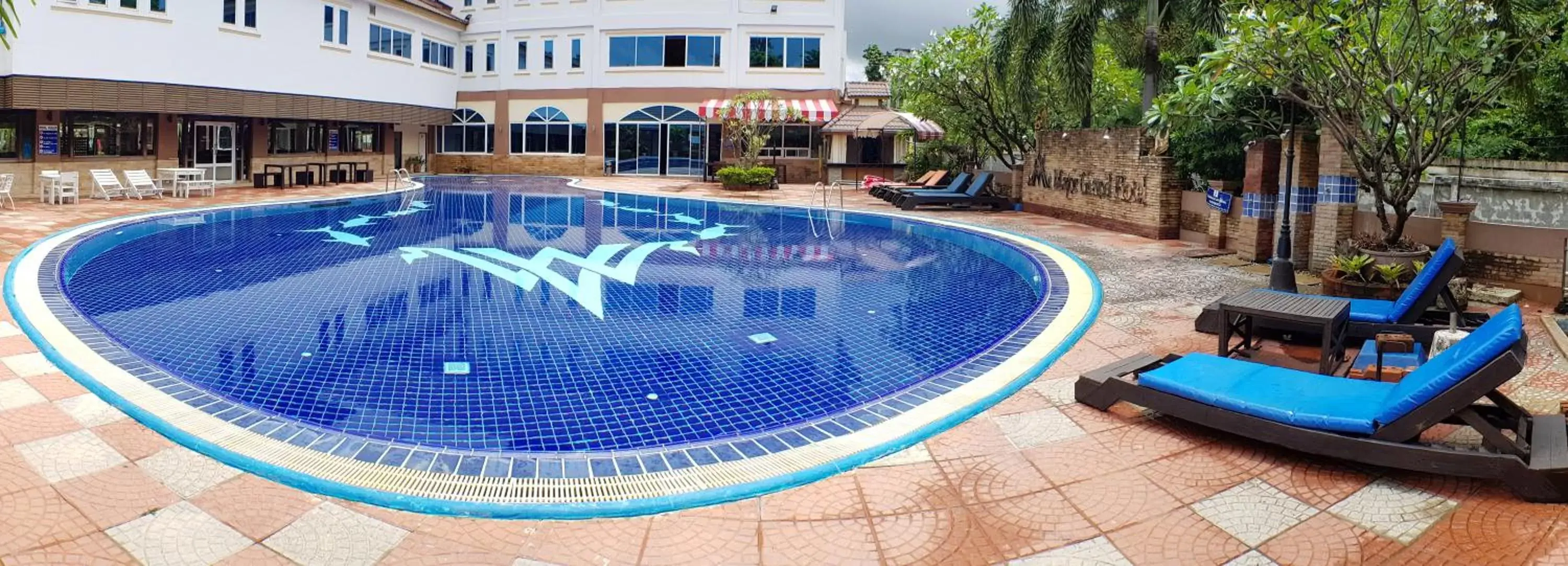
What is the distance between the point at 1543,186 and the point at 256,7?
2830cm

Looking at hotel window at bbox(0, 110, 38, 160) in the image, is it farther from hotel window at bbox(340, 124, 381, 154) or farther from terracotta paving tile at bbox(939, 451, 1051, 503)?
terracotta paving tile at bbox(939, 451, 1051, 503)

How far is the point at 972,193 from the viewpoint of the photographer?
23.8 m

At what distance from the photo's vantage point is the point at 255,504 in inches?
184

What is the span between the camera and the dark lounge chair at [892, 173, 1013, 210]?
23672mm

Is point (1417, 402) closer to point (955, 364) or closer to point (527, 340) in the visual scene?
point (955, 364)

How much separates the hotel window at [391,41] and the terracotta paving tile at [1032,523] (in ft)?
104

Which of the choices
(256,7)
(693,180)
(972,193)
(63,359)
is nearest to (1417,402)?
(63,359)

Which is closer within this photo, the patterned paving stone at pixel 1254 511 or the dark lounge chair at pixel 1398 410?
the patterned paving stone at pixel 1254 511

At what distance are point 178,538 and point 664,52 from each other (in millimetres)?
34430

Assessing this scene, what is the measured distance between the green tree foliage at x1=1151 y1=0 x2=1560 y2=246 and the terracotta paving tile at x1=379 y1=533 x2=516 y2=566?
7969 millimetres

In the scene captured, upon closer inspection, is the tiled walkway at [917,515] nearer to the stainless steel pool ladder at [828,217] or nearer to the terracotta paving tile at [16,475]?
the terracotta paving tile at [16,475]

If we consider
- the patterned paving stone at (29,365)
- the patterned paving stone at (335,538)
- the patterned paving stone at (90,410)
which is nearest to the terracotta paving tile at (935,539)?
the patterned paving stone at (335,538)

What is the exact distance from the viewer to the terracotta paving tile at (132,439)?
535 cm

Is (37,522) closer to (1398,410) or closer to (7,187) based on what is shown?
(1398,410)
